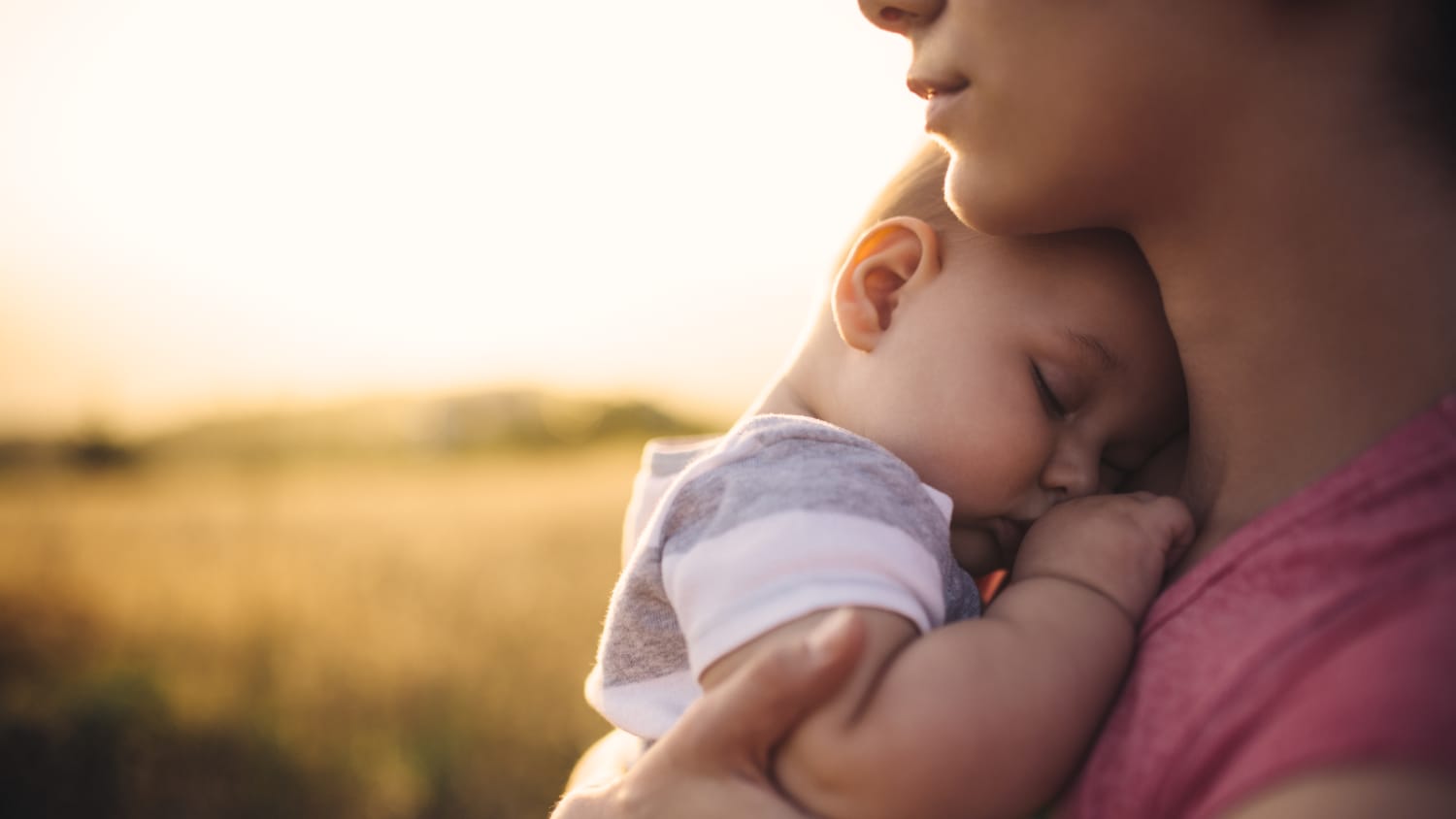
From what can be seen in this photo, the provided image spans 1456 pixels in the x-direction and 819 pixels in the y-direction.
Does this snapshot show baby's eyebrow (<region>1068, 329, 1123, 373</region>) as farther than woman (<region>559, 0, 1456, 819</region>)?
Yes

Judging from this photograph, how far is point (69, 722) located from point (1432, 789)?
531 cm

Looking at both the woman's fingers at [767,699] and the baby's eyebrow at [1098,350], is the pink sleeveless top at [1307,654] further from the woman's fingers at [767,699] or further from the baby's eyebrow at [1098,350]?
the baby's eyebrow at [1098,350]

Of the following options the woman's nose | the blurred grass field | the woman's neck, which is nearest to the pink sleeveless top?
the woman's neck

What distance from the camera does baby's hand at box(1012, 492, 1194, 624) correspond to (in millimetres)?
1364

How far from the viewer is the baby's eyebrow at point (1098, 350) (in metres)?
1.63

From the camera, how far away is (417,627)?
506 cm

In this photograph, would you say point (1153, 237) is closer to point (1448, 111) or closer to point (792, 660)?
point (1448, 111)

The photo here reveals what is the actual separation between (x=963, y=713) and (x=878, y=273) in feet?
2.83

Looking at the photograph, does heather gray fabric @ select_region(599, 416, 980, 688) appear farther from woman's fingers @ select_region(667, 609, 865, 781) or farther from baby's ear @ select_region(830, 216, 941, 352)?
baby's ear @ select_region(830, 216, 941, 352)

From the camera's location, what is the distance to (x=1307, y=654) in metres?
1.00

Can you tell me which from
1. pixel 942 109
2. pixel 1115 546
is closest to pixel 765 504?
pixel 1115 546

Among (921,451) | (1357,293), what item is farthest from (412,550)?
(1357,293)

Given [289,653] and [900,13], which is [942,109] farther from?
[289,653]

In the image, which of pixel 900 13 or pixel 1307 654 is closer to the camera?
pixel 1307 654
